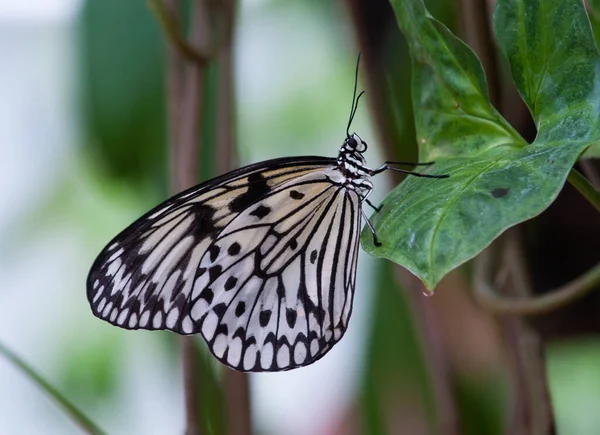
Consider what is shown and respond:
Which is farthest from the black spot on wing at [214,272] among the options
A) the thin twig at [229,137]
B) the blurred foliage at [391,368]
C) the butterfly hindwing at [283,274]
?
the blurred foliage at [391,368]

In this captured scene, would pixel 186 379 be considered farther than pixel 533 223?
No

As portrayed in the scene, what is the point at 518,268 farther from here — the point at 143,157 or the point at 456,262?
the point at 143,157

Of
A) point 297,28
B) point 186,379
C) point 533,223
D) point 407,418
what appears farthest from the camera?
point 297,28

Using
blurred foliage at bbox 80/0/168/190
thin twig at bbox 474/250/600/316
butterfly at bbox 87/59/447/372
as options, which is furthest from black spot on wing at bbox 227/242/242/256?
blurred foliage at bbox 80/0/168/190

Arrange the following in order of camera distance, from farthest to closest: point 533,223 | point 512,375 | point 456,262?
point 533,223 → point 512,375 → point 456,262

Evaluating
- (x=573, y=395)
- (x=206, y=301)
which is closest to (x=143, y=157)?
(x=206, y=301)

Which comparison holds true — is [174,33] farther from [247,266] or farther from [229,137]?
[247,266]
